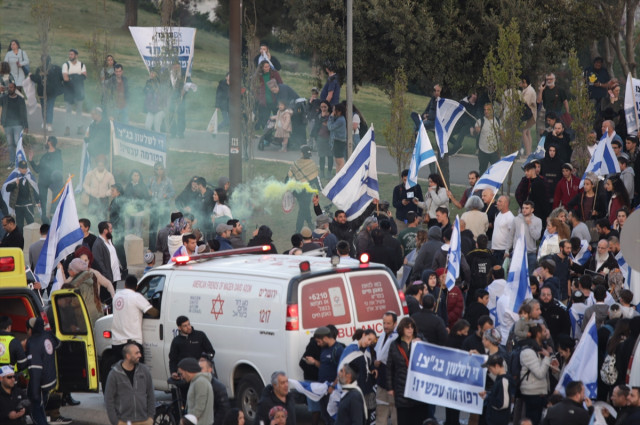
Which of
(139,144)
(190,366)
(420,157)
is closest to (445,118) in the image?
(420,157)

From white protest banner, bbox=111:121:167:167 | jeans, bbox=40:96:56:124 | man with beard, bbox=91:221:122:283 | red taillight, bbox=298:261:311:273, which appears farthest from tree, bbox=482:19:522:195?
jeans, bbox=40:96:56:124

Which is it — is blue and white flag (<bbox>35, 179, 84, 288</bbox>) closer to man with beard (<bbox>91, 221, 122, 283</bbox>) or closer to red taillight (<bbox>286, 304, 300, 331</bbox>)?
man with beard (<bbox>91, 221, 122, 283</bbox>)

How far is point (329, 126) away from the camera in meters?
27.5

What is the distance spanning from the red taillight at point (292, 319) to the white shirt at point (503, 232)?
568 centimetres

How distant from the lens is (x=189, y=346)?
14297mm

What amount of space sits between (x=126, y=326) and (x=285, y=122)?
1687 centimetres

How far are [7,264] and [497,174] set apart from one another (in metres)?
8.45

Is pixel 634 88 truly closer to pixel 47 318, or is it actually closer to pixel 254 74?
pixel 254 74

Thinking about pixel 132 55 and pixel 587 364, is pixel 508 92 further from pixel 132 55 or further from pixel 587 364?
pixel 132 55

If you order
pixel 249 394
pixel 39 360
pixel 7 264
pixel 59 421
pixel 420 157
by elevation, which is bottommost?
pixel 59 421

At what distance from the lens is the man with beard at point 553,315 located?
47.1 feet

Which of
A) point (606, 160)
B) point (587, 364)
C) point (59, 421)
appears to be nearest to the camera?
point (587, 364)

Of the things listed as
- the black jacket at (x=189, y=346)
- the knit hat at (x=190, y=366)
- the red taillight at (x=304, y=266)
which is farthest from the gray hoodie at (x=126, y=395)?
the red taillight at (x=304, y=266)

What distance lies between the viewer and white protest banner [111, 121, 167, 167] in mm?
23297
